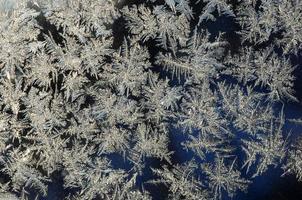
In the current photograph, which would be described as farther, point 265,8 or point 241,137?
point 241,137

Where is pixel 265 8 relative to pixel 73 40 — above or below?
above

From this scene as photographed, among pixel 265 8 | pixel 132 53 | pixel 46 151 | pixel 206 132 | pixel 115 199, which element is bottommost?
pixel 115 199

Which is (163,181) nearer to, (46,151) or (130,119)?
(130,119)

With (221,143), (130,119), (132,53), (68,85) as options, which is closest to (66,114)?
(68,85)

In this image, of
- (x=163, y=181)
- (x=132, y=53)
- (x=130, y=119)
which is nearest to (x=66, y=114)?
(x=130, y=119)

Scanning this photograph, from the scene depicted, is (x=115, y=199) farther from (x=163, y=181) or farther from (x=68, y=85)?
(x=68, y=85)

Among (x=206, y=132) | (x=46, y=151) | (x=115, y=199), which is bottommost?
(x=115, y=199)
